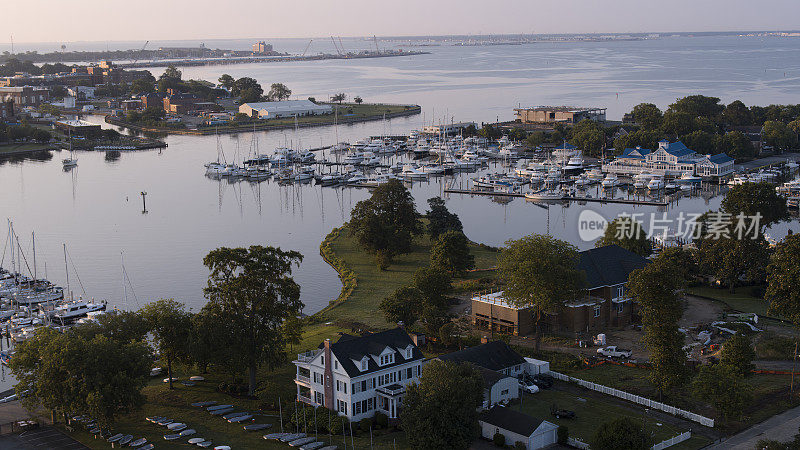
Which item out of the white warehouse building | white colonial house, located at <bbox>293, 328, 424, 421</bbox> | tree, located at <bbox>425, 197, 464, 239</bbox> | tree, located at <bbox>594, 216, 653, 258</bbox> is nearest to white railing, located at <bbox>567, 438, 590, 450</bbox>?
white colonial house, located at <bbox>293, 328, 424, 421</bbox>

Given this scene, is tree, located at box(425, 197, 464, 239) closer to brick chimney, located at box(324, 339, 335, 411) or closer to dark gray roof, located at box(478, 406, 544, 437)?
brick chimney, located at box(324, 339, 335, 411)

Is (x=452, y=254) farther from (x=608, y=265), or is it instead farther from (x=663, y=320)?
(x=663, y=320)

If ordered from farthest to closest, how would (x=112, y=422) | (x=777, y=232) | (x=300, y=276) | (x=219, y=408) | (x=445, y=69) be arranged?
(x=445, y=69) → (x=777, y=232) → (x=300, y=276) → (x=219, y=408) → (x=112, y=422)

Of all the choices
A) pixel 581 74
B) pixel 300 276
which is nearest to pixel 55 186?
pixel 300 276

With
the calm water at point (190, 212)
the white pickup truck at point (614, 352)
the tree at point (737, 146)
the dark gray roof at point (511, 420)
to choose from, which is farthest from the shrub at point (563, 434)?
the tree at point (737, 146)

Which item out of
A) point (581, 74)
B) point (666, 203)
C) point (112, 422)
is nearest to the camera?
point (112, 422)

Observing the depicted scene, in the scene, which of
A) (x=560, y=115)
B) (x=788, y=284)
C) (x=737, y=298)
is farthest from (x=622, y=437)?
(x=560, y=115)

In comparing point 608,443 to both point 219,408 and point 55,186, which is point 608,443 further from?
point 55,186

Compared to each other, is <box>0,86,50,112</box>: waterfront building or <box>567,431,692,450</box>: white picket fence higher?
<box>0,86,50,112</box>: waterfront building
